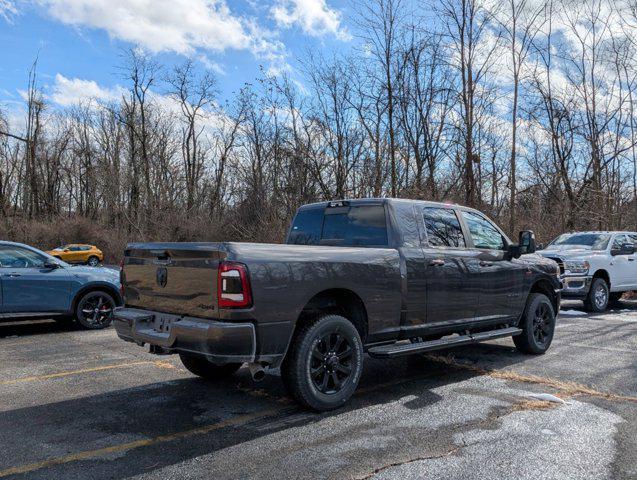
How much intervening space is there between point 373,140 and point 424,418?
63.0ft

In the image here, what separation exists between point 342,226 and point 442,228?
114 centimetres

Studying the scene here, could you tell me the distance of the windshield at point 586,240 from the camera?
1327 centimetres

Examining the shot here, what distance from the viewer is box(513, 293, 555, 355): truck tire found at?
7137 mm

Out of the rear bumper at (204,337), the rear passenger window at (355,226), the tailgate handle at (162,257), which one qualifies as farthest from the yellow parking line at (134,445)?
the rear passenger window at (355,226)

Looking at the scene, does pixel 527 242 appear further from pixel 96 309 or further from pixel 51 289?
pixel 51 289

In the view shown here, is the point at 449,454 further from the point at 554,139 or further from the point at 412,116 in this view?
the point at 554,139

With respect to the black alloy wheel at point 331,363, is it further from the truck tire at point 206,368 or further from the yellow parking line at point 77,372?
the yellow parking line at point 77,372

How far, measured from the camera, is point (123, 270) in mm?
5516

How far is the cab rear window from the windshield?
31.3 ft

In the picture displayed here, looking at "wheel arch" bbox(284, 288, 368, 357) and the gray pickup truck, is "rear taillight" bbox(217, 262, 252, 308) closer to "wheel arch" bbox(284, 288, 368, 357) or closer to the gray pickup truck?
the gray pickup truck

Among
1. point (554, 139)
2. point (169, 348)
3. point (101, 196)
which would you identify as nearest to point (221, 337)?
point (169, 348)

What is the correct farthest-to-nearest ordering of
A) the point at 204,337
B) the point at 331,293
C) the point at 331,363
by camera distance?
1. the point at 331,293
2. the point at 331,363
3. the point at 204,337

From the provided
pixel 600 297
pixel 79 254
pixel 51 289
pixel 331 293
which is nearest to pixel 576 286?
pixel 600 297

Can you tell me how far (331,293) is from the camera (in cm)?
496
